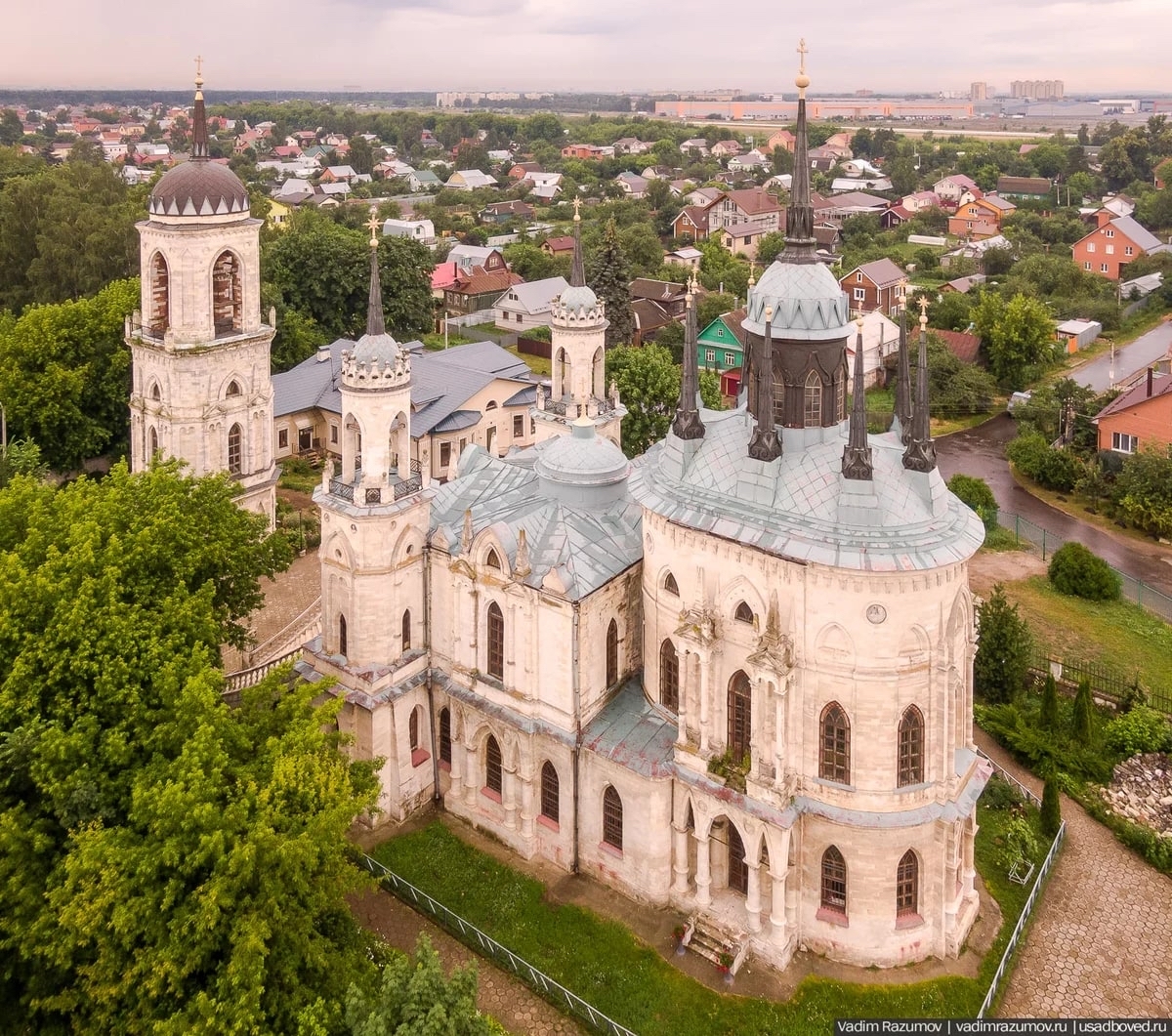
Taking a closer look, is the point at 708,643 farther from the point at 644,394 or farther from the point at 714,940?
the point at 644,394

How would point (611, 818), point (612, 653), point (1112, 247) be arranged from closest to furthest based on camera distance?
point (611, 818), point (612, 653), point (1112, 247)

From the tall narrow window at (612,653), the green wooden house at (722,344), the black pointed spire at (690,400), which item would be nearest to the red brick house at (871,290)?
the green wooden house at (722,344)

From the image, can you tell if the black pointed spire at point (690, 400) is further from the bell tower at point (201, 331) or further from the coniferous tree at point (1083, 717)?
the bell tower at point (201, 331)

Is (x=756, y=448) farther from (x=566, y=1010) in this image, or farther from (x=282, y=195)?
(x=282, y=195)

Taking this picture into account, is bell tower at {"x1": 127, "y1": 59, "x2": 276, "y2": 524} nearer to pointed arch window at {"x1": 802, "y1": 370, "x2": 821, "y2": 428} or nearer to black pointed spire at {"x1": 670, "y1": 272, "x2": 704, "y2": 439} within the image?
black pointed spire at {"x1": 670, "y1": 272, "x2": 704, "y2": 439}

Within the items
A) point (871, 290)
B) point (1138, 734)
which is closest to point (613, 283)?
point (871, 290)
